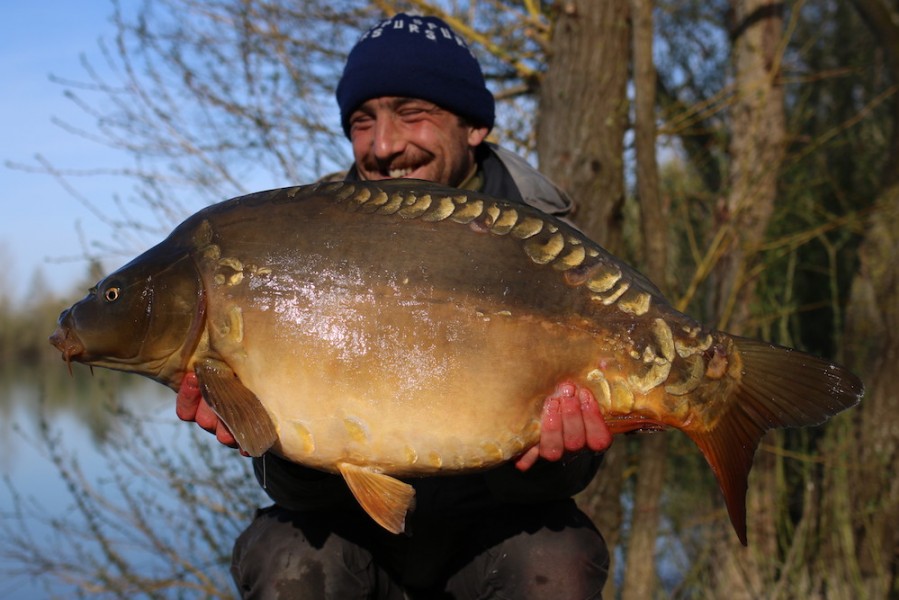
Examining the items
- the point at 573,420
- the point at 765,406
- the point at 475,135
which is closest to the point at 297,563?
the point at 573,420

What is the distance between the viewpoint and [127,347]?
145 centimetres

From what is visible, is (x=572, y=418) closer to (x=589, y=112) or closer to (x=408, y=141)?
(x=408, y=141)

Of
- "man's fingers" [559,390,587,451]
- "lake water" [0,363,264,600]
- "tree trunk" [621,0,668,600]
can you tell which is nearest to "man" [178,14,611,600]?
"man's fingers" [559,390,587,451]

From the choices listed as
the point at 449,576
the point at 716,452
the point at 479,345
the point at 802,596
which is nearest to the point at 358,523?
the point at 449,576

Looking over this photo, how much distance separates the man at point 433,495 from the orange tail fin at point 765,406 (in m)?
0.19

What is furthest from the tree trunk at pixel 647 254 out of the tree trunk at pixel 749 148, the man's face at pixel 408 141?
the man's face at pixel 408 141

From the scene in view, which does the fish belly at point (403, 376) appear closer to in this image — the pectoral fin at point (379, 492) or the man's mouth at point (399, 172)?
the pectoral fin at point (379, 492)

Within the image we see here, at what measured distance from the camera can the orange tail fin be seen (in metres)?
1.40

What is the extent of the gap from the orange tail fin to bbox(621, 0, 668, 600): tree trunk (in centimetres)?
181

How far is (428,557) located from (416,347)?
0.67 metres

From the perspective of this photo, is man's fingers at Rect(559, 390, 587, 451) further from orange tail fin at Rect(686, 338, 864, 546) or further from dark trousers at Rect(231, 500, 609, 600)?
dark trousers at Rect(231, 500, 609, 600)

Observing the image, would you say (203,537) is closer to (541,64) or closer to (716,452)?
(541,64)

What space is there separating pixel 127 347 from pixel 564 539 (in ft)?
2.99

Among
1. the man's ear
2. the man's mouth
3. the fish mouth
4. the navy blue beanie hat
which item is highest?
the navy blue beanie hat
